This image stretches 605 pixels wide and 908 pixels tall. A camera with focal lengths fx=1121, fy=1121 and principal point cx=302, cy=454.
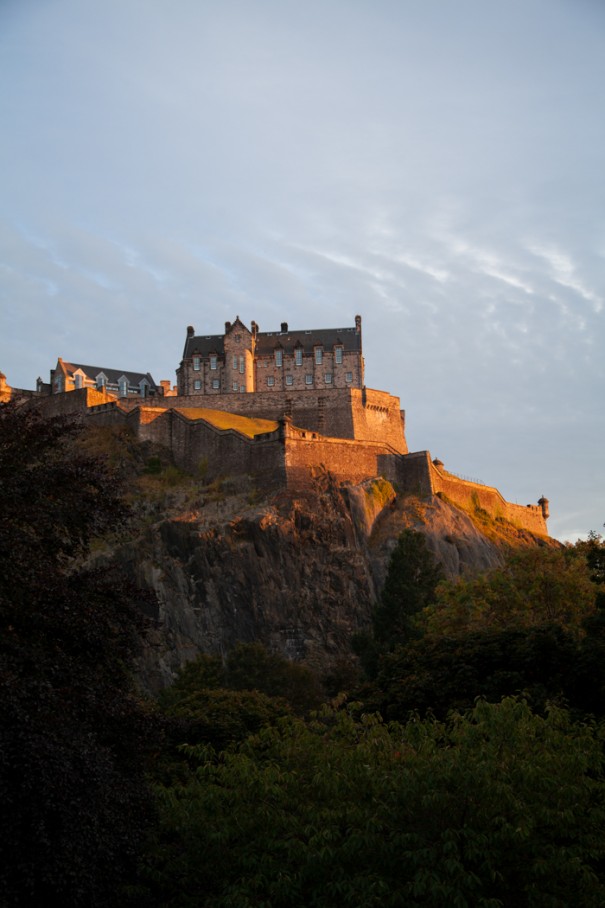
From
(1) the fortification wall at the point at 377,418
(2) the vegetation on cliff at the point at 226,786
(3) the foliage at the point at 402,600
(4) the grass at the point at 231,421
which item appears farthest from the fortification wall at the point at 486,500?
(2) the vegetation on cliff at the point at 226,786

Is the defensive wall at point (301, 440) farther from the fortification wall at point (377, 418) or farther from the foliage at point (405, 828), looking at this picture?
the foliage at point (405, 828)

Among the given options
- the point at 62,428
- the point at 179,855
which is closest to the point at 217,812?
the point at 179,855

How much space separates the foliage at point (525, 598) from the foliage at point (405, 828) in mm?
26410

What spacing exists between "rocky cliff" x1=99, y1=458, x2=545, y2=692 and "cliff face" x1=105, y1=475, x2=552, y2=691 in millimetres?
67

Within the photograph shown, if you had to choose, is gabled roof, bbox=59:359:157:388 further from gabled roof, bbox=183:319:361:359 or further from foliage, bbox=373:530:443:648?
foliage, bbox=373:530:443:648

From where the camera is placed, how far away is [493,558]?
280ft

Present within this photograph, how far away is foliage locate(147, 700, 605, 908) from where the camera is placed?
18.3 meters

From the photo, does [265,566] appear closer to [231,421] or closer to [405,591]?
[405,591]

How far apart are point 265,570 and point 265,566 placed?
0.93ft

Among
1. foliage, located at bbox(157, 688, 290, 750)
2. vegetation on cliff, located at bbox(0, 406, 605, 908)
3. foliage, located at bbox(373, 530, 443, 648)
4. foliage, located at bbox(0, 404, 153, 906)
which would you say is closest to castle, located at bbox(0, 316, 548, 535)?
foliage, located at bbox(373, 530, 443, 648)

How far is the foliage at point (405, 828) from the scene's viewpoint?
60.0ft

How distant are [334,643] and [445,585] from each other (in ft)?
60.6

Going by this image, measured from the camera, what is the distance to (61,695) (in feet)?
68.4

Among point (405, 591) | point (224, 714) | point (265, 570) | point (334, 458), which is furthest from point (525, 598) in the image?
point (334, 458)
